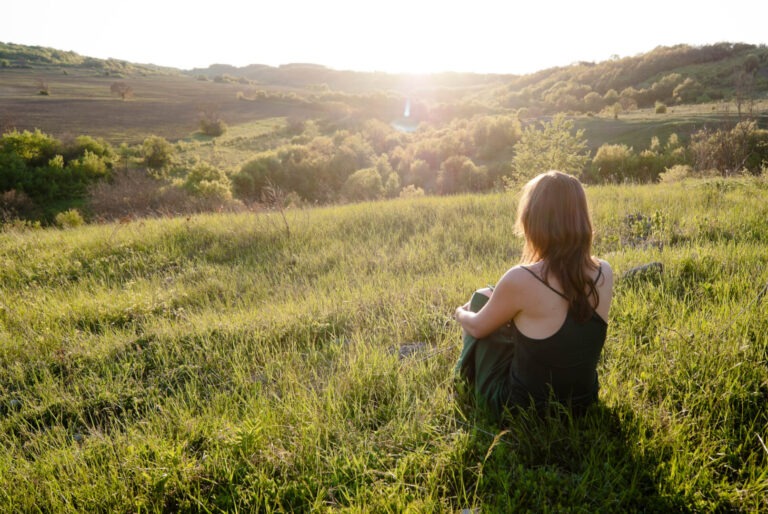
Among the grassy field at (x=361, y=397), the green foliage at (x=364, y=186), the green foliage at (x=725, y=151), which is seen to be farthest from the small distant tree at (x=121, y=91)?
the green foliage at (x=725, y=151)

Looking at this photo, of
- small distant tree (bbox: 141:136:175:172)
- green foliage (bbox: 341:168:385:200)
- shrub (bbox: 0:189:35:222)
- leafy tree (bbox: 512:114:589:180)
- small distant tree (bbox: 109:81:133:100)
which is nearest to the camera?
leafy tree (bbox: 512:114:589:180)

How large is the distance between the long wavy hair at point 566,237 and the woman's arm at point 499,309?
0.18 metres

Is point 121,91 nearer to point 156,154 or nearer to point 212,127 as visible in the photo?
point 212,127

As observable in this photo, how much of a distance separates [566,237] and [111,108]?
191 feet

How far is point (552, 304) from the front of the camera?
7.01ft

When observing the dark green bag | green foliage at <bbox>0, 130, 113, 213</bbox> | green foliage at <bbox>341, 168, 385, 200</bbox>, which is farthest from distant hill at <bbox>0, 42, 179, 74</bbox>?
the dark green bag

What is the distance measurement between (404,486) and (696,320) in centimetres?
279

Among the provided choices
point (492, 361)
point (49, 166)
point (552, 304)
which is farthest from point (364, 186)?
point (552, 304)

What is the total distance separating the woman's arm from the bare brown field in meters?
38.4

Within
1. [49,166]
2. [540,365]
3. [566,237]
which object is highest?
[49,166]

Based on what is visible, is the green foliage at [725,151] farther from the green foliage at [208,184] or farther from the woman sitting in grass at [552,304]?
the green foliage at [208,184]

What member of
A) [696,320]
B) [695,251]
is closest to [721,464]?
[696,320]

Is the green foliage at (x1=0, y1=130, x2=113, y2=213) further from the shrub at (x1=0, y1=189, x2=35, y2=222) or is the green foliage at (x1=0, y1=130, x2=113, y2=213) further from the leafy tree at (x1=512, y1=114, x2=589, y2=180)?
the leafy tree at (x1=512, y1=114, x2=589, y2=180)

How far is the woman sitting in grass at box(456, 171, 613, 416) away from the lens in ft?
7.01
